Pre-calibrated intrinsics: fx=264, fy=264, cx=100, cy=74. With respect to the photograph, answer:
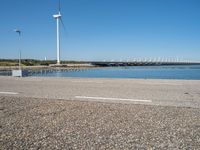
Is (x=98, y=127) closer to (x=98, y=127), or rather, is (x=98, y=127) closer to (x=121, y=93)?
(x=98, y=127)

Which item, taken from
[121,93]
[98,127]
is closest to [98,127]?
[98,127]

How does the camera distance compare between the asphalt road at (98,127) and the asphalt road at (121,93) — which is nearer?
the asphalt road at (98,127)

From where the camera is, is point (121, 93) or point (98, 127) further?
point (121, 93)

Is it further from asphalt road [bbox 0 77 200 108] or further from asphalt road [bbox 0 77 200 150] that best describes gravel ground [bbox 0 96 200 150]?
asphalt road [bbox 0 77 200 108]

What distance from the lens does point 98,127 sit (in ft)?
20.0

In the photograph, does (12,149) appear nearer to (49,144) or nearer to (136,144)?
(49,144)

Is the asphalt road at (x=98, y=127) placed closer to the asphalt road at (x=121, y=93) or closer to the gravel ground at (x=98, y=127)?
the gravel ground at (x=98, y=127)

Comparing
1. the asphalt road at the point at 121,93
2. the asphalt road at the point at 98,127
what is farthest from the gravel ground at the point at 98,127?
the asphalt road at the point at 121,93

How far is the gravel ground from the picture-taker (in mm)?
4938

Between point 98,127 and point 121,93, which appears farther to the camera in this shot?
point 121,93

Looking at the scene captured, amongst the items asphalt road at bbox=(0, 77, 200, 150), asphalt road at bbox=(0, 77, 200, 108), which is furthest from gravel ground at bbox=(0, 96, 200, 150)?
asphalt road at bbox=(0, 77, 200, 108)

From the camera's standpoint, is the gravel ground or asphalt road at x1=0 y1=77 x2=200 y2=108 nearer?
the gravel ground

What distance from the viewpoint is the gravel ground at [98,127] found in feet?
16.2

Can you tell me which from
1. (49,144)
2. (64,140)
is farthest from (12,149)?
(64,140)
